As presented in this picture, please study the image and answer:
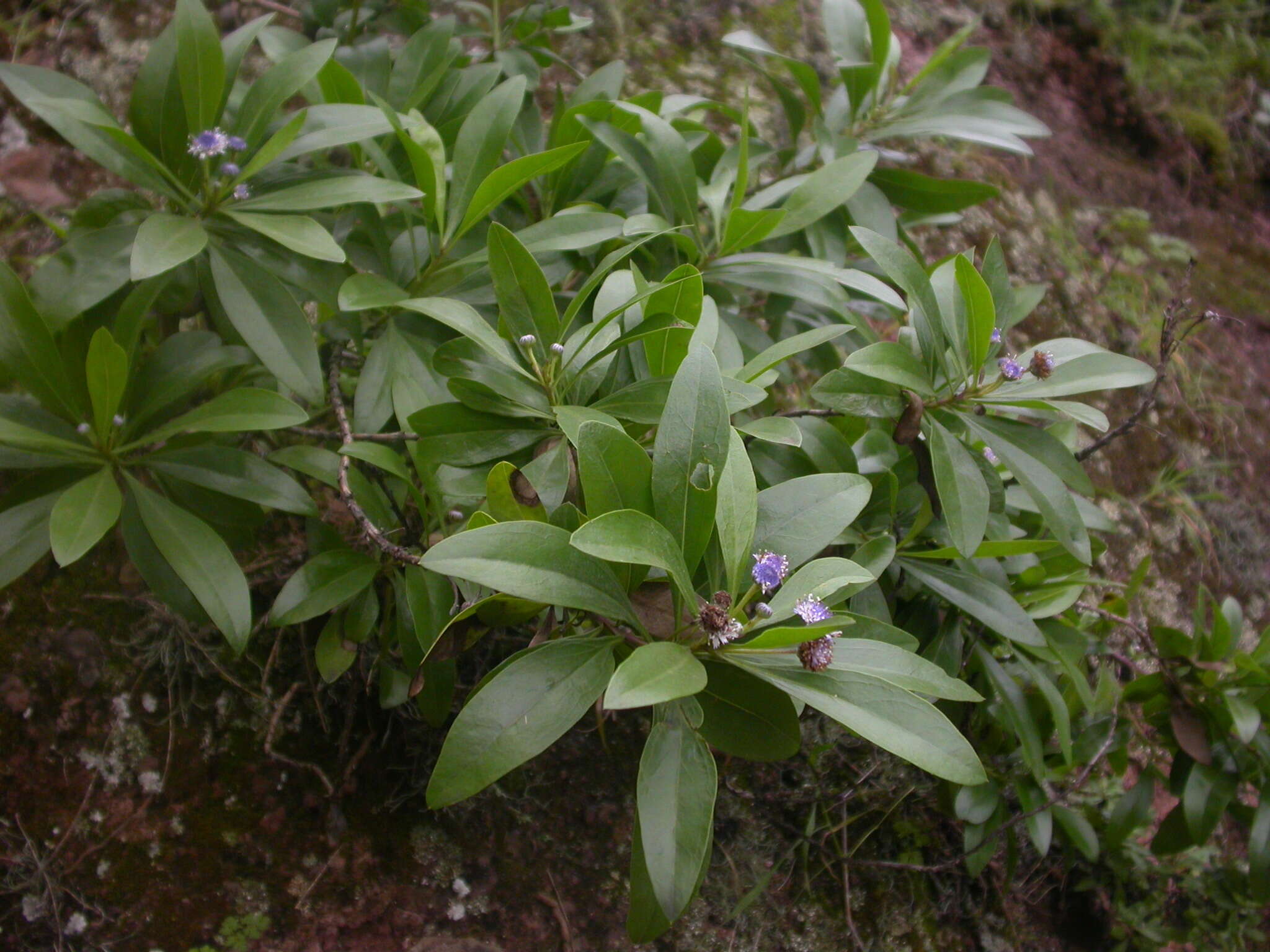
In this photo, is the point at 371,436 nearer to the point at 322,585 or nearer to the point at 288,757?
the point at 322,585

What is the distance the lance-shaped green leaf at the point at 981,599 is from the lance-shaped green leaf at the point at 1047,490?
0.13 m

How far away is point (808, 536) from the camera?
3.43ft

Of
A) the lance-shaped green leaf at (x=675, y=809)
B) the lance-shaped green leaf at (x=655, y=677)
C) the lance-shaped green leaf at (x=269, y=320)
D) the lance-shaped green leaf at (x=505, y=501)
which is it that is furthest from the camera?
the lance-shaped green leaf at (x=269, y=320)

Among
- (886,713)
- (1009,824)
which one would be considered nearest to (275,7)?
(886,713)

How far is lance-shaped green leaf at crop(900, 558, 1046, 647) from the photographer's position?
4.38ft

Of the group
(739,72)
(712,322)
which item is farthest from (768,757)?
(739,72)

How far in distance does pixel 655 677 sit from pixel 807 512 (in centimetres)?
33

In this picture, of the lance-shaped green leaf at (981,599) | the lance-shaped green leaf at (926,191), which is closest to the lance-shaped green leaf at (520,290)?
the lance-shaped green leaf at (981,599)

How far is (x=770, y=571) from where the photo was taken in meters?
0.97

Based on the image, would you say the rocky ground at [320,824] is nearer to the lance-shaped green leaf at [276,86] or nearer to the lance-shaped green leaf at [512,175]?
the lance-shaped green leaf at [276,86]

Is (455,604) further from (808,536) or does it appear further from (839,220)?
(839,220)

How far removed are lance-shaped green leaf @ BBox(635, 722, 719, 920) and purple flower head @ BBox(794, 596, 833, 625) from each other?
0.19 meters

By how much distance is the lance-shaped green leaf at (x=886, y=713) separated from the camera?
2.93 ft

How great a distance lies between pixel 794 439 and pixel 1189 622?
202 centimetres
